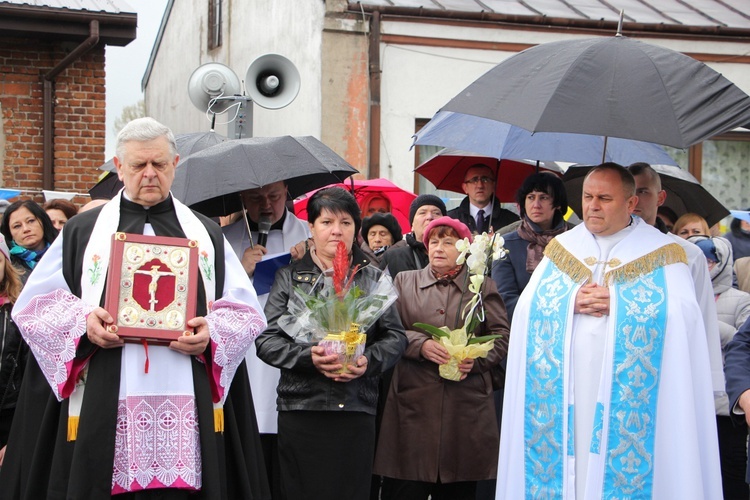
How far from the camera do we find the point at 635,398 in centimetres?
531

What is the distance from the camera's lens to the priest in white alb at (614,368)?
526cm

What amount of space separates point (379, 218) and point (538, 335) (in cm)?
326

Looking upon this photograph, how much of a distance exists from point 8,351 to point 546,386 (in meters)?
2.96

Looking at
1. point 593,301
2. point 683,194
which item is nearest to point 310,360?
point 593,301

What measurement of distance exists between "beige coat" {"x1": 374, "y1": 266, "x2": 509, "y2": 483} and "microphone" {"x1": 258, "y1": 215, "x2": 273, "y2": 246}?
2.94ft

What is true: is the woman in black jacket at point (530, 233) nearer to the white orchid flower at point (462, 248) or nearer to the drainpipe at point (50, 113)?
the white orchid flower at point (462, 248)

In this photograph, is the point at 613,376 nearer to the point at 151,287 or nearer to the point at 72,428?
the point at 151,287

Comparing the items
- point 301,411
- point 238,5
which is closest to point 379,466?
point 301,411

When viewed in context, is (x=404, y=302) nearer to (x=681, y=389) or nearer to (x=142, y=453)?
(x=681, y=389)

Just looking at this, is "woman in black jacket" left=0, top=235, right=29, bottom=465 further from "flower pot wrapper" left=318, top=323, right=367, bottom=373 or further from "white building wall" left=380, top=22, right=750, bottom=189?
"white building wall" left=380, top=22, right=750, bottom=189

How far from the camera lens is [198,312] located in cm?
472

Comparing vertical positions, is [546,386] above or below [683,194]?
below

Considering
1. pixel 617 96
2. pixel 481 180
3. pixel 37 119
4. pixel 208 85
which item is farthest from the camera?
pixel 37 119

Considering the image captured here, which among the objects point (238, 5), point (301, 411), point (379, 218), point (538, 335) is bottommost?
point (301, 411)
